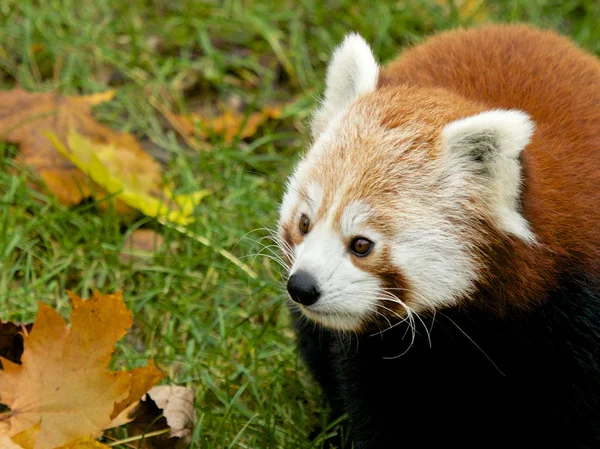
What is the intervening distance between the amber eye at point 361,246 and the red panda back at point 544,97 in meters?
0.47

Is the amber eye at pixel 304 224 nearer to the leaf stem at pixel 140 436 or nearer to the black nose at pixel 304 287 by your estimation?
Result: the black nose at pixel 304 287

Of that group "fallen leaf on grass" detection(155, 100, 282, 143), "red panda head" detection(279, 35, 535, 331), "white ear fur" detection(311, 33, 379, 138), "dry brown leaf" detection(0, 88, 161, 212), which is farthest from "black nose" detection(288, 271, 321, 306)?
"fallen leaf on grass" detection(155, 100, 282, 143)

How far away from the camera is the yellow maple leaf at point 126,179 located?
164 inches

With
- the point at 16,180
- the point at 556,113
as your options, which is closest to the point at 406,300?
the point at 556,113

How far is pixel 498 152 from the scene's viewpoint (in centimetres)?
253

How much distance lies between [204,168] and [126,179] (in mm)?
494

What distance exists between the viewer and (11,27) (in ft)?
16.6

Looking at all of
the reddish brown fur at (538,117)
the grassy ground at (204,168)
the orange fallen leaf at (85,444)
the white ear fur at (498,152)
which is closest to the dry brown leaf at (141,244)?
the grassy ground at (204,168)

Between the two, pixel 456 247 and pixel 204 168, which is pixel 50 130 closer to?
pixel 204 168

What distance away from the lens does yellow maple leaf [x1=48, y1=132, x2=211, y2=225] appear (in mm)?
4164

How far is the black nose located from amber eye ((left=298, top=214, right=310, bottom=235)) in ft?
0.66

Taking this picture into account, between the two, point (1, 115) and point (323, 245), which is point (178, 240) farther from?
Answer: point (323, 245)

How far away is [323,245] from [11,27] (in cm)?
323

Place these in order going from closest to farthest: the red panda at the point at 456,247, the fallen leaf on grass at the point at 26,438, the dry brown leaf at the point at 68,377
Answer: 1. the red panda at the point at 456,247
2. the fallen leaf on grass at the point at 26,438
3. the dry brown leaf at the point at 68,377
